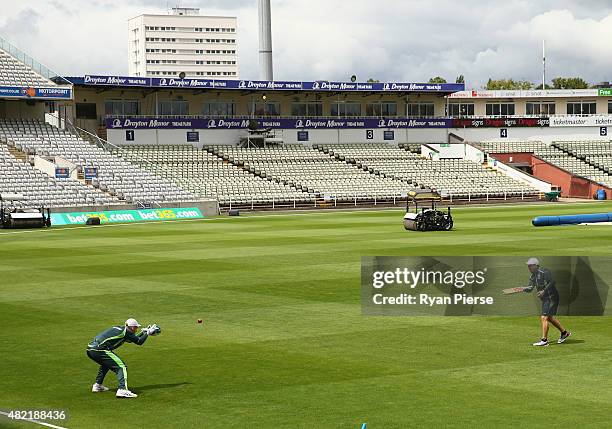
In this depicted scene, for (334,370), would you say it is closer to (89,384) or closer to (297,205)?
(89,384)

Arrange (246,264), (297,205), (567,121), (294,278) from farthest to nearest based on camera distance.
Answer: (567,121) → (297,205) → (246,264) → (294,278)

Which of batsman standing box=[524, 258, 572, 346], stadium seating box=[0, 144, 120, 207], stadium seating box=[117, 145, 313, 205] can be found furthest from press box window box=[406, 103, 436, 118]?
batsman standing box=[524, 258, 572, 346]

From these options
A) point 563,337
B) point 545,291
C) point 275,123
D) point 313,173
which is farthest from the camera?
point 275,123

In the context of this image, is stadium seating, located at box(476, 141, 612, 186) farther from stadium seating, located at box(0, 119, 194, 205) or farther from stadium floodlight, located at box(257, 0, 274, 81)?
stadium seating, located at box(0, 119, 194, 205)

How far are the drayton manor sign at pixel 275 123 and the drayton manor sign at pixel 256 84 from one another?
3.42 meters

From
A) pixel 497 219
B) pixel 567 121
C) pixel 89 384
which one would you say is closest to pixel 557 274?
pixel 89 384

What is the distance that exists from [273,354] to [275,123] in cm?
8623

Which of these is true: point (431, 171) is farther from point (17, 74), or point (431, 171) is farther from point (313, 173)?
point (17, 74)

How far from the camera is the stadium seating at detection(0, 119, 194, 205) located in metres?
77.8

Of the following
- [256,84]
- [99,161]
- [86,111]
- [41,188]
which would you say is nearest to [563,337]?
[41,188]

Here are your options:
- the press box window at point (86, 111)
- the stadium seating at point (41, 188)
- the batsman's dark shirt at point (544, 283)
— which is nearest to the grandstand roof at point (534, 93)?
the press box window at point (86, 111)

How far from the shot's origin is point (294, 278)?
33.3 metres

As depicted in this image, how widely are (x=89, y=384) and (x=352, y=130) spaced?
93784 mm

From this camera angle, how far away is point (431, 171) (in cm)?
10156
